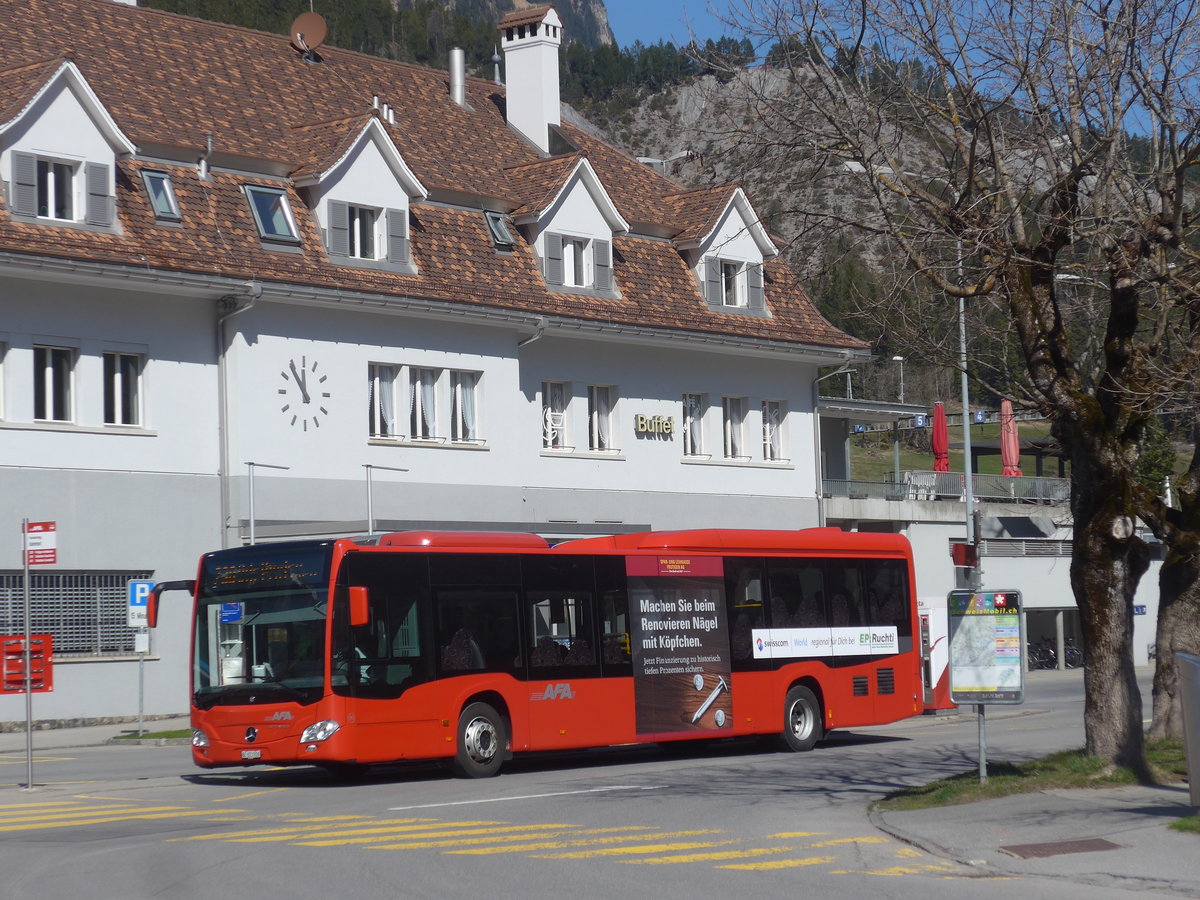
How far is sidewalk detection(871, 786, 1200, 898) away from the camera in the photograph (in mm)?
11273

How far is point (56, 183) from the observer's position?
96.0 ft

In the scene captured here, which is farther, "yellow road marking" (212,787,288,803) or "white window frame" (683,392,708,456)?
"white window frame" (683,392,708,456)

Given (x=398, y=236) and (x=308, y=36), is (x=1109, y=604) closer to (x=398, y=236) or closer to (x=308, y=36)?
(x=398, y=236)

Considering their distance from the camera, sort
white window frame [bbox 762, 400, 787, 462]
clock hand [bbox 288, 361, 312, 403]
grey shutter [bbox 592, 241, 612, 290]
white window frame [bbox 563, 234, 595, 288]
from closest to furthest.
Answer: clock hand [bbox 288, 361, 312, 403], white window frame [bbox 563, 234, 595, 288], grey shutter [bbox 592, 241, 612, 290], white window frame [bbox 762, 400, 787, 462]

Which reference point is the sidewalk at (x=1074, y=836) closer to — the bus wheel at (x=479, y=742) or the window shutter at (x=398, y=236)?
the bus wheel at (x=479, y=742)

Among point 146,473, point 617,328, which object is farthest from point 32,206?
point 617,328

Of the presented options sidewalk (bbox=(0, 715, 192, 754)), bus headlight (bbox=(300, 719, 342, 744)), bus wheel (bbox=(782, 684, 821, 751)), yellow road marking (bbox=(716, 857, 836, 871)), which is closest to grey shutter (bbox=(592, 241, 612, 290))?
sidewalk (bbox=(0, 715, 192, 754))

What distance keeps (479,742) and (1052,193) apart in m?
8.84

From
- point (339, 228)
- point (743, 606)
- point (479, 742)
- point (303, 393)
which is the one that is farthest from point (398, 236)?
point (479, 742)

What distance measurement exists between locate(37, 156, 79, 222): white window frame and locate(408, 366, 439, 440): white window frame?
7.52m

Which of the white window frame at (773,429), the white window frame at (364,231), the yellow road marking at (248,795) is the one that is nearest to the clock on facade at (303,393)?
the white window frame at (364,231)

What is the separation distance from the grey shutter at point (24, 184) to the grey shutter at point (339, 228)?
6.10m

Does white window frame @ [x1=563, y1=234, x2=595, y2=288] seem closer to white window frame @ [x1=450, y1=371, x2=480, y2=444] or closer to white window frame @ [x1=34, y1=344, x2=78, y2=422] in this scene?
white window frame @ [x1=450, y1=371, x2=480, y2=444]

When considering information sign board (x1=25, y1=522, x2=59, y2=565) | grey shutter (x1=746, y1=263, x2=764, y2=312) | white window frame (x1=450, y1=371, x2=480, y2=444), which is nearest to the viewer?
information sign board (x1=25, y1=522, x2=59, y2=565)
